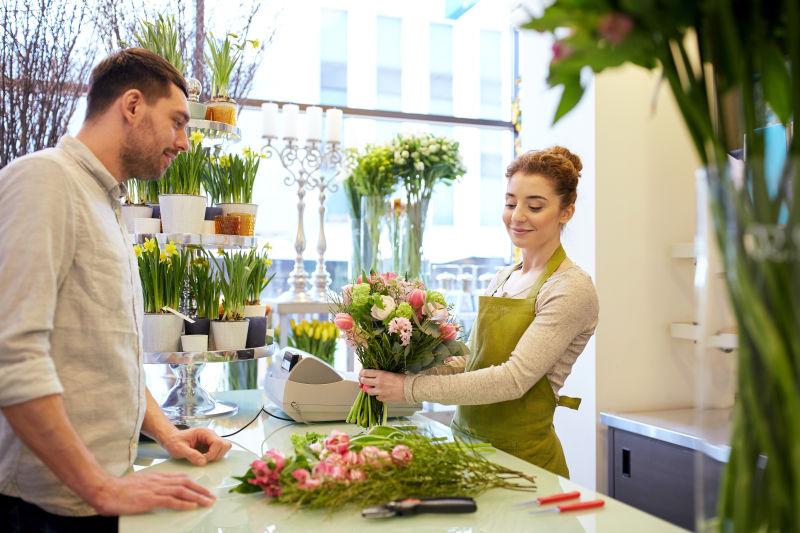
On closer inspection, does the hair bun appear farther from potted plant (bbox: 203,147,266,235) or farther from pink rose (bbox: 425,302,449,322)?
potted plant (bbox: 203,147,266,235)

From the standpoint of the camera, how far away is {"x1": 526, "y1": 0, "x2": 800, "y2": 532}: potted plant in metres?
0.66

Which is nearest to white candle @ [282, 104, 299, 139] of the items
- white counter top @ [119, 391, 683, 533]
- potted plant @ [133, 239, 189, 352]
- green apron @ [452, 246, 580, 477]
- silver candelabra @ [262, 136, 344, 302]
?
silver candelabra @ [262, 136, 344, 302]

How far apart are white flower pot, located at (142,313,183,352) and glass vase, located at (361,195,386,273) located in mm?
1772

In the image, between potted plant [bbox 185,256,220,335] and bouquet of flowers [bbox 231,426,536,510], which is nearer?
bouquet of flowers [bbox 231,426,536,510]

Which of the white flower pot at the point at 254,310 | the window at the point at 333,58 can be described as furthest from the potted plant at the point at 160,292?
the window at the point at 333,58

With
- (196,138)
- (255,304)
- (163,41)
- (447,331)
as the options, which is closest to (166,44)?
(163,41)

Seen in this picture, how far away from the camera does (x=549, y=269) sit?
2.13m

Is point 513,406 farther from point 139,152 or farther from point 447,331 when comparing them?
point 139,152

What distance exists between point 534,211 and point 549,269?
181mm

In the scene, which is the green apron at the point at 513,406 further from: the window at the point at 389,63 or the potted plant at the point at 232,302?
Answer: the window at the point at 389,63

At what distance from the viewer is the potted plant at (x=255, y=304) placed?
250cm

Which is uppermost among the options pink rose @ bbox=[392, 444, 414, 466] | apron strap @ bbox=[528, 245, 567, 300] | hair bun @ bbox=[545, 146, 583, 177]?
hair bun @ bbox=[545, 146, 583, 177]

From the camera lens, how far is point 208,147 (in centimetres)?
258

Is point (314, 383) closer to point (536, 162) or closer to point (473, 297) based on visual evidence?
point (536, 162)
